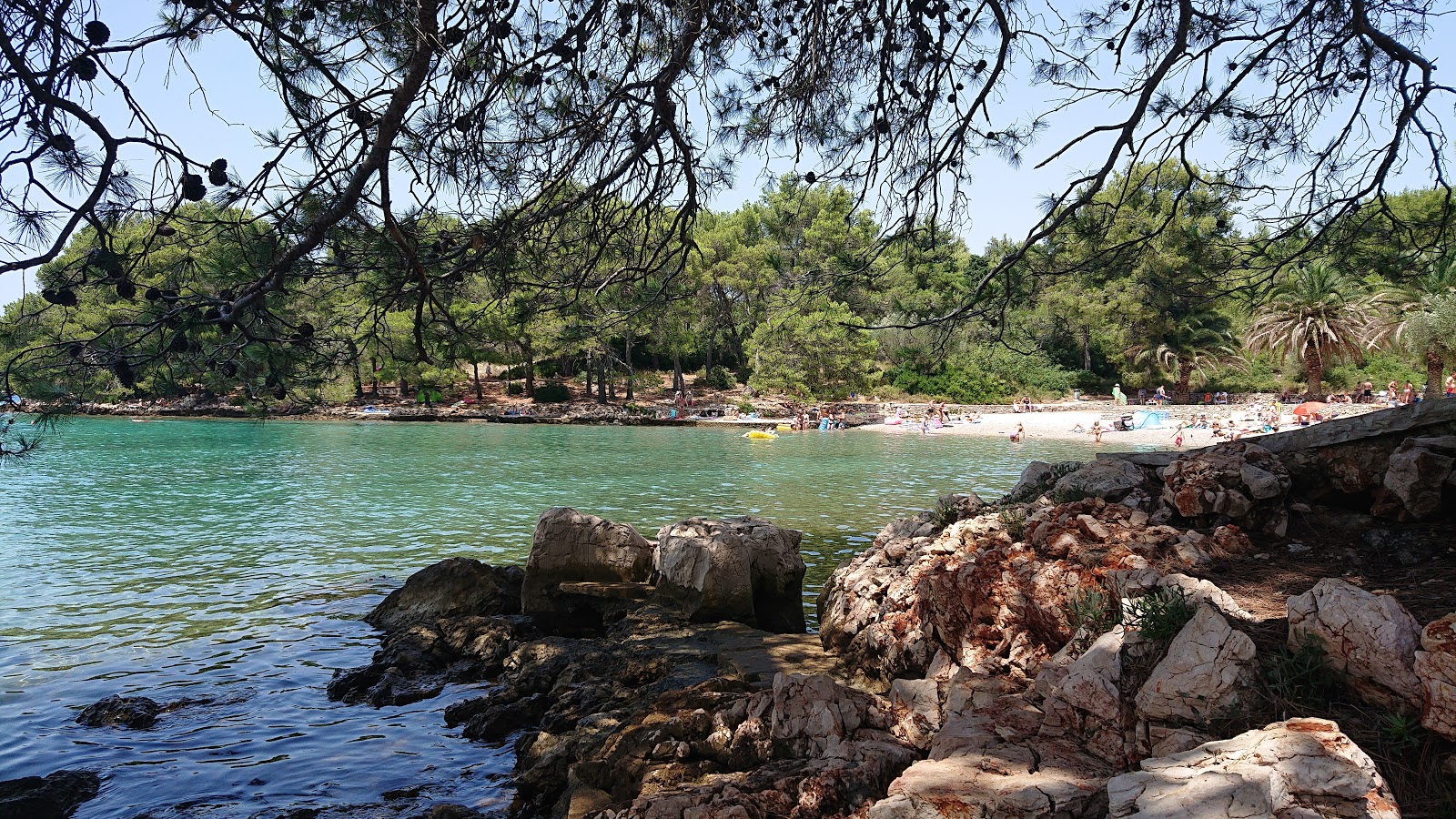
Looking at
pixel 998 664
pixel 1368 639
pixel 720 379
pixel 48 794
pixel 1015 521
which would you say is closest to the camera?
pixel 1368 639

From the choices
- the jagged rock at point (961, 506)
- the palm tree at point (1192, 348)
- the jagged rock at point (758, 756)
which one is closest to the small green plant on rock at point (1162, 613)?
the jagged rock at point (758, 756)

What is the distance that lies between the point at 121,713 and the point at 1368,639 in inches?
340

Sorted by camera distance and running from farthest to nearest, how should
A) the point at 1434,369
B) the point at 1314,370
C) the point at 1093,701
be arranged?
the point at 1314,370, the point at 1434,369, the point at 1093,701

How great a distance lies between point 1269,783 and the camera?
2568mm

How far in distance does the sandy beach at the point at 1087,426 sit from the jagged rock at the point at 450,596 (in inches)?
1151

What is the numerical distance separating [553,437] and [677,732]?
3548 centimetres

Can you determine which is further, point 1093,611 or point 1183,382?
point 1183,382

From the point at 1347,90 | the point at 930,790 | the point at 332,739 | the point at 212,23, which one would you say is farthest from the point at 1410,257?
the point at 332,739

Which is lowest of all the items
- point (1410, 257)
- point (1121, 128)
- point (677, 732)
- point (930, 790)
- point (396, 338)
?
point (677, 732)

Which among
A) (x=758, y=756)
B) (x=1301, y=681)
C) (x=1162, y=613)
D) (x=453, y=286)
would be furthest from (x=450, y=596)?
(x=1301, y=681)

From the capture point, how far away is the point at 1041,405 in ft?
162

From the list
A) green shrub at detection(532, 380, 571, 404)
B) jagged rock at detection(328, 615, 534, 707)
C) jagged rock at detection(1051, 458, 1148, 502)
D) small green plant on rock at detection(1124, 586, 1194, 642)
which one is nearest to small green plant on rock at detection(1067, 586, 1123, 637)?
small green plant on rock at detection(1124, 586, 1194, 642)

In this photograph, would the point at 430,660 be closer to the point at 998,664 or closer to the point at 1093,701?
the point at 998,664

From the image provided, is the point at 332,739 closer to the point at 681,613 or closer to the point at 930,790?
Result: the point at 681,613
